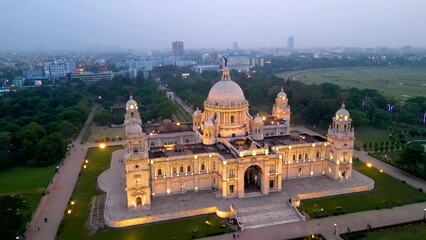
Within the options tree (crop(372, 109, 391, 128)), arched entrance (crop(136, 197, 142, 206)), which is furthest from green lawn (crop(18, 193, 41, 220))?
tree (crop(372, 109, 391, 128))

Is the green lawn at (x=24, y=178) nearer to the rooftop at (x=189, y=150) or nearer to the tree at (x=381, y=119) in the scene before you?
the rooftop at (x=189, y=150)

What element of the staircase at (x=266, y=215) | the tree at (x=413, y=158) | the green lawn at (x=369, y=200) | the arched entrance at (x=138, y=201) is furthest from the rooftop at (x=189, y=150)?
the tree at (x=413, y=158)

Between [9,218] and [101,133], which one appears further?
[101,133]

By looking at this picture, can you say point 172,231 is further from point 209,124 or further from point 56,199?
point 56,199

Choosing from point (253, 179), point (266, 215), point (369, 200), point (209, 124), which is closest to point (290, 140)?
point (253, 179)

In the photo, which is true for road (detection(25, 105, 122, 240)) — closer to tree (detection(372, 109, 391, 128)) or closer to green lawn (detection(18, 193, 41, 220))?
green lawn (detection(18, 193, 41, 220))

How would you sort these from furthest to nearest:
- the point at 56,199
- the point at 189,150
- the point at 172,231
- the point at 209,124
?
the point at 209,124 < the point at 189,150 < the point at 56,199 < the point at 172,231

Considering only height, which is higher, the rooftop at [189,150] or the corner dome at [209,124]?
the corner dome at [209,124]

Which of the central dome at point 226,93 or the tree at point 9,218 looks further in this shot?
the central dome at point 226,93
